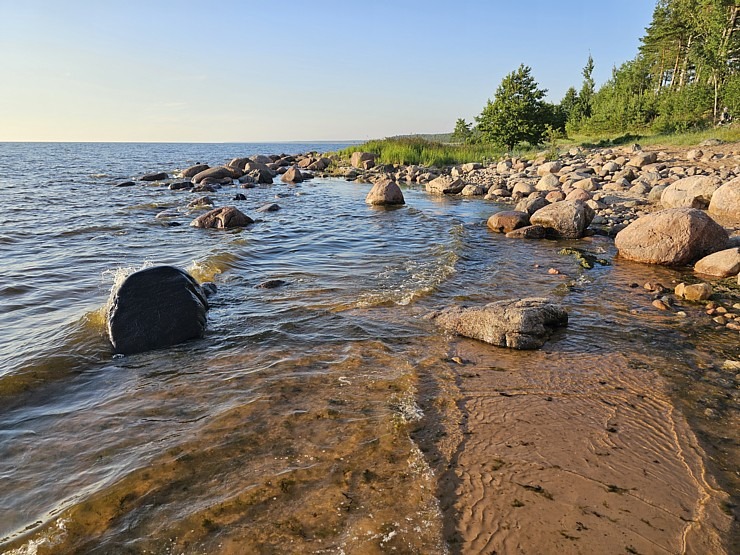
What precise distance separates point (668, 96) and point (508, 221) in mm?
37600

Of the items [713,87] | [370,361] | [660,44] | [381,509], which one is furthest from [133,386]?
[660,44]

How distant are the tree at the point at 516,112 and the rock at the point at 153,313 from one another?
3362 centimetres

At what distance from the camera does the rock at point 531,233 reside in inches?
486

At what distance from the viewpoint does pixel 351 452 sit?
148 inches

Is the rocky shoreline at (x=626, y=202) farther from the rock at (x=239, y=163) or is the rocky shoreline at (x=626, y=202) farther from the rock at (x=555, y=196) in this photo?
the rock at (x=239, y=163)

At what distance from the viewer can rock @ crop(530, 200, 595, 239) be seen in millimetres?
12156

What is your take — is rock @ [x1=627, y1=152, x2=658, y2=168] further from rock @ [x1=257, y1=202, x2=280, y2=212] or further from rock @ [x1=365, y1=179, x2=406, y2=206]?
rock @ [x1=257, y1=202, x2=280, y2=212]

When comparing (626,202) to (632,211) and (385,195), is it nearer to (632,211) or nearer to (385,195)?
(632,211)

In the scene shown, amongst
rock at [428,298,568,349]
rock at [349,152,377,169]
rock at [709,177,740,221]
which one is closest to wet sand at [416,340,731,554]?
rock at [428,298,568,349]

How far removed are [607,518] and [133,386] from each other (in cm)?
468

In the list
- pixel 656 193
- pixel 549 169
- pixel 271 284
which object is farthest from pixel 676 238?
pixel 549 169

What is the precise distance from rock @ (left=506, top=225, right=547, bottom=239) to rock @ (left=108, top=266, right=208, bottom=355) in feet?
29.7

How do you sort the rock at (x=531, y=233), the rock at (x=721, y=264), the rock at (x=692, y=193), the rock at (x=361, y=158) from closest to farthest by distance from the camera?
1. the rock at (x=721, y=264)
2. the rock at (x=531, y=233)
3. the rock at (x=692, y=193)
4. the rock at (x=361, y=158)

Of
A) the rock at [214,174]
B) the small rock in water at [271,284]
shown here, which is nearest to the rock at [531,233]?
the small rock in water at [271,284]
